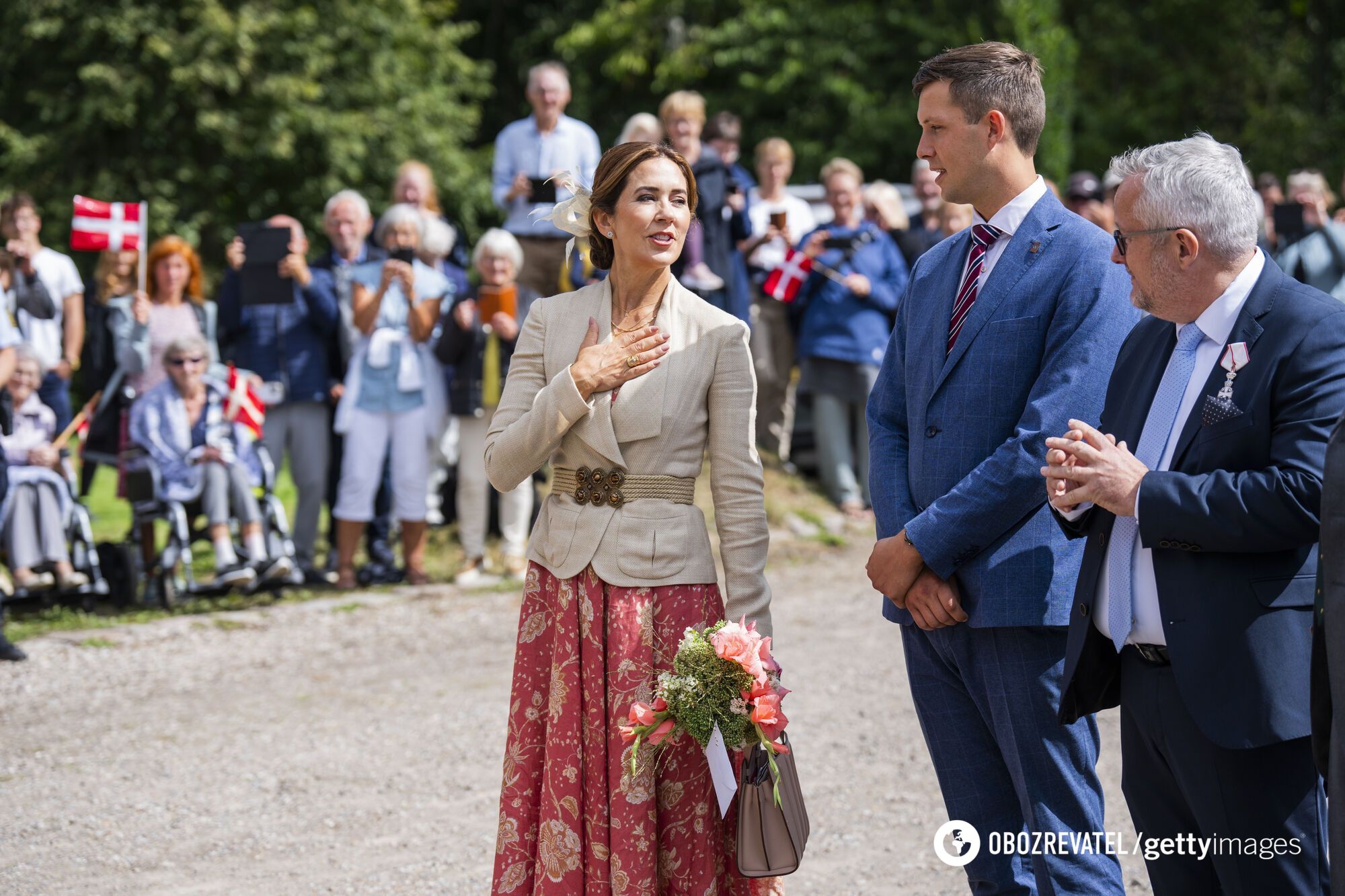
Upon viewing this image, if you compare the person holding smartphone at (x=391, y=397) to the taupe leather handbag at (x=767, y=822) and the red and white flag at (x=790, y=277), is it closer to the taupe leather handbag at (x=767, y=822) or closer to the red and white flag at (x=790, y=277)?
the red and white flag at (x=790, y=277)

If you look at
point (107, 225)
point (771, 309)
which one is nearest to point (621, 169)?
point (107, 225)

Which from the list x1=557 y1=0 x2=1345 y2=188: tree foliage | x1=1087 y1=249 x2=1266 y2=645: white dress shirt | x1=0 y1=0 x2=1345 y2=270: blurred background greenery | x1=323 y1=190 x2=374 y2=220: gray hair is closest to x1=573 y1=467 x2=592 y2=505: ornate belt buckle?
x1=1087 y1=249 x2=1266 y2=645: white dress shirt

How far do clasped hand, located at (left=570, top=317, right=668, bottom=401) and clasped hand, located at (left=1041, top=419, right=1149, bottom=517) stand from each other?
106cm

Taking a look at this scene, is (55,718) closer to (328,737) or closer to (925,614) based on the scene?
(328,737)

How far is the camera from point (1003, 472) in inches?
136

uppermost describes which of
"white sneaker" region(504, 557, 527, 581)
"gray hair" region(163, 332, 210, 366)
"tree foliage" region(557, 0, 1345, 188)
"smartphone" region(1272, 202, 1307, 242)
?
"tree foliage" region(557, 0, 1345, 188)

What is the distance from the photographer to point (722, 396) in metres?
3.80

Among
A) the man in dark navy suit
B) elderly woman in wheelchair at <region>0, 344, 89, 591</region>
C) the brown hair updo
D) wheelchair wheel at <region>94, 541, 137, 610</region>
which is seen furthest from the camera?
wheelchair wheel at <region>94, 541, 137, 610</region>

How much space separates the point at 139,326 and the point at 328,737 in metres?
4.16

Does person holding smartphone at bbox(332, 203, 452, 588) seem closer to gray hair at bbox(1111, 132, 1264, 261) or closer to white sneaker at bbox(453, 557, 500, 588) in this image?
white sneaker at bbox(453, 557, 500, 588)

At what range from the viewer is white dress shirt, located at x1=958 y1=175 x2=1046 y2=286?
3.61 metres

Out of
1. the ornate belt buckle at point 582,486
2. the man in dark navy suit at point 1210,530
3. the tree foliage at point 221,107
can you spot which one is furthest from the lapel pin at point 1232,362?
the tree foliage at point 221,107

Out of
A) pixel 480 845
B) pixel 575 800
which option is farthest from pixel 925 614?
pixel 480 845

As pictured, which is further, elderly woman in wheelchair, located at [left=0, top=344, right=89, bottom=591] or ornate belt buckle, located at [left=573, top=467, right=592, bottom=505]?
elderly woman in wheelchair, located at [left=0, top=344, right=89, bottom=591]
